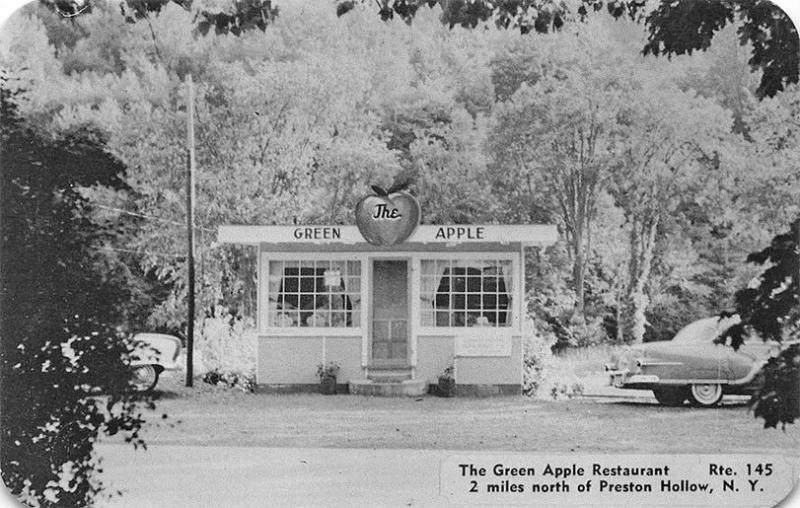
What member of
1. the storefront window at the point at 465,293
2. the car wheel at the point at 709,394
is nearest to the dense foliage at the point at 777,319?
the car wheel at the point at 709,394

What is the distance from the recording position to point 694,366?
563 cm

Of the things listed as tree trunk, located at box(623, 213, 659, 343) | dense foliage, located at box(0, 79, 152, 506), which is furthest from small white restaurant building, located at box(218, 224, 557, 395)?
dense foliage, located at box(0, 79, 152, 506)

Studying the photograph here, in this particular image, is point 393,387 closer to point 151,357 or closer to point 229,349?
point 229,349

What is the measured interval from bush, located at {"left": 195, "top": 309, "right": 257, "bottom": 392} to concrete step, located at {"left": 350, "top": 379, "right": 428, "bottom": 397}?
485 millimetres

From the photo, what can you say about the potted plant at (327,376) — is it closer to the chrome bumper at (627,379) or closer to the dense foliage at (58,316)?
the dense foliage at (58,316)

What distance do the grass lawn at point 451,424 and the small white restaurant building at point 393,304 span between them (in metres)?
0.11

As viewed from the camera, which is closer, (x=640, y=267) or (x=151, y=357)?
(x=640, y=267)

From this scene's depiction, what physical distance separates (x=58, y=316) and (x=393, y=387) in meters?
1.54

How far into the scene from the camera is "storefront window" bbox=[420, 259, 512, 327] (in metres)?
5.71

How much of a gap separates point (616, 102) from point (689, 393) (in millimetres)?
1344

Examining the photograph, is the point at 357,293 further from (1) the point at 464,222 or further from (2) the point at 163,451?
(2) the point at 163,451

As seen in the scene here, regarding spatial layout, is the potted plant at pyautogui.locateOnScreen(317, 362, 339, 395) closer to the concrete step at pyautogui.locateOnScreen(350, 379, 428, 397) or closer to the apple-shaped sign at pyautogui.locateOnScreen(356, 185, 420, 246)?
the concrete step at pyautogui.locateOnScreen(350, 379, 428, 397)

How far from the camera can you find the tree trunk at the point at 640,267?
5.65 metres

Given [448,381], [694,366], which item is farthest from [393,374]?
[694,366]
